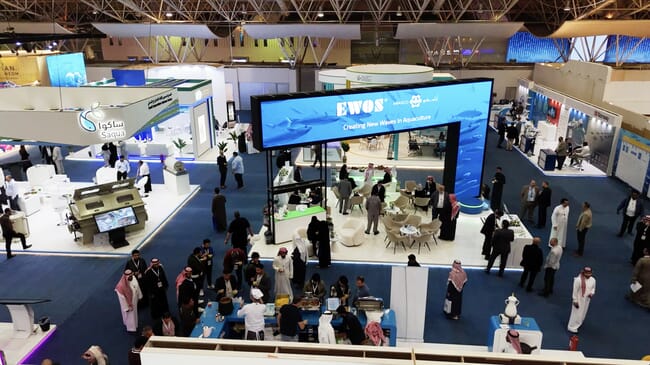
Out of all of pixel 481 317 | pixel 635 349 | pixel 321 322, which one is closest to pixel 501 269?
pixel 481 317

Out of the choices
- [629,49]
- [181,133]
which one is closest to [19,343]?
[181,133]

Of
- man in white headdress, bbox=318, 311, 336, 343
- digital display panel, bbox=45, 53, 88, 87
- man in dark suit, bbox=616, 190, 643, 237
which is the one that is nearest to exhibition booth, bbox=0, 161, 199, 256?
man in white headdress, bbox=318, 311, 336, 343

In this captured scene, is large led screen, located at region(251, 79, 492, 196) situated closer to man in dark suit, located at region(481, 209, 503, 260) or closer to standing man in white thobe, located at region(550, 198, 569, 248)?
man in dark suit, located at region(481, 209, 503, 260)

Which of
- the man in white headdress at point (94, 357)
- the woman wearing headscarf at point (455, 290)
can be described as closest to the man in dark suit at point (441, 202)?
the woman wearing headscarf at point (455, 290)

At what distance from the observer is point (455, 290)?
8273 millimetres

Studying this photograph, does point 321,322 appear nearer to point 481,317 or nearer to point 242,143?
point 481,317

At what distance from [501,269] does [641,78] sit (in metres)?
18.8

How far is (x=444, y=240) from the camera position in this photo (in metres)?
11.5

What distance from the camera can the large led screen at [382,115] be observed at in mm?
9539

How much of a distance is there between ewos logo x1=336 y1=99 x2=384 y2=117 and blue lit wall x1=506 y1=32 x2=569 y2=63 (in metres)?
23.3

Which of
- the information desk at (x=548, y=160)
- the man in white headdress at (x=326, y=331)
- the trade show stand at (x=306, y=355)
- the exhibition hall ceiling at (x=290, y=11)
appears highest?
the exhibition hall ceiling at (x=290, y=11)

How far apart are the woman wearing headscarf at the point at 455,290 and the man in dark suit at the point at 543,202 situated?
4.87 metres

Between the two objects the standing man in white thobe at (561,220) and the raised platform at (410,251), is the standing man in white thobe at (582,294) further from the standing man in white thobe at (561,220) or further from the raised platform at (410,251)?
the standing man in white thobe at (561,220)

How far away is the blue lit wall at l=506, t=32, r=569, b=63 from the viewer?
30047 mm
